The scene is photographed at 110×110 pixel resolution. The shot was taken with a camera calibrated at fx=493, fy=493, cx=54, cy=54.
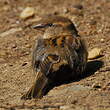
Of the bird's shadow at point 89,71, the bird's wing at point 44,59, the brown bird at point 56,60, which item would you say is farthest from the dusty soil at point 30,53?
the bird's wing at point 44,59

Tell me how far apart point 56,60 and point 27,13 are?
14.3 ft

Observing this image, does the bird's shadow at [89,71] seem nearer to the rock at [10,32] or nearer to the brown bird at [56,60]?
the brown bird at [56,60]

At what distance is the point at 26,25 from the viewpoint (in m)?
9.46

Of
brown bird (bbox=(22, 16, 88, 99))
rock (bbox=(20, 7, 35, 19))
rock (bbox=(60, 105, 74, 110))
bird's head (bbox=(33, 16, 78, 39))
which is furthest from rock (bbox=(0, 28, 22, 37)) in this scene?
rock (bbox=(60, 105, 74, 110))

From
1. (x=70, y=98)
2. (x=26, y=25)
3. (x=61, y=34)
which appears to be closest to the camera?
(x=70, y=98)

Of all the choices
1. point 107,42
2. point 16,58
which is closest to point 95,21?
point 107,42

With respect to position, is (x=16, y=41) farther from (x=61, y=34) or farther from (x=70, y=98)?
(x=70, y=98)

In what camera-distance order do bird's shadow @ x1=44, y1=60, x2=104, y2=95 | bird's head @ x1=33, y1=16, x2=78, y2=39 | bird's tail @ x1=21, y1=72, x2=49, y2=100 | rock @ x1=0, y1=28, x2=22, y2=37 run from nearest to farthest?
bird's tail @ x1=21, y1=72, x2=49, y2=100, bird's shadow @ x1=44, y1=60, x2=104, y2=95, bird's head @ x1=33, y1=16, x2=78, y2=39, rock @ x1=0, y1=28, x2=22, y2=37

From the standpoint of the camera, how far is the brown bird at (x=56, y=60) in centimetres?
589

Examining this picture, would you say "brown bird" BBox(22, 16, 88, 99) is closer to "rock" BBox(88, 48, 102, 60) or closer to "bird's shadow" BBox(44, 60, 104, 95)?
"bird's shadow" BBox(44, 60, 104, 95)

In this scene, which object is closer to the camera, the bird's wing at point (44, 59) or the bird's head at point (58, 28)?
the bird's wing at point (44, 59)

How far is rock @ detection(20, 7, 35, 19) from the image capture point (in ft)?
32.7

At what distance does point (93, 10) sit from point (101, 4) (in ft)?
1.82

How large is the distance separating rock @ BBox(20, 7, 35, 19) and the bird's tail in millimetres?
4063
